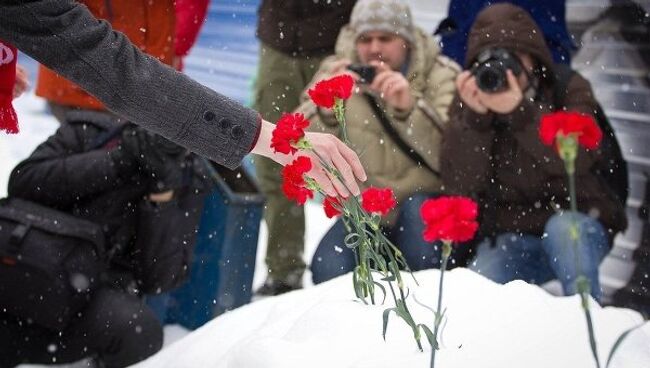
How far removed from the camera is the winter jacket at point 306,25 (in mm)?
3873

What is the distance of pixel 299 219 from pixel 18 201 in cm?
157

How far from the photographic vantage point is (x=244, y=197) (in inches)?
131

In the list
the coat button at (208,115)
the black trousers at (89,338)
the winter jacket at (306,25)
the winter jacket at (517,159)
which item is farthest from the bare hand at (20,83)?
the winter jacket at (306,25)

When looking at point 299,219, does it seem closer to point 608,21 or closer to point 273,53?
point 273,53

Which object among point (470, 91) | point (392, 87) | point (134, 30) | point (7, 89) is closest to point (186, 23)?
point (134, 30)

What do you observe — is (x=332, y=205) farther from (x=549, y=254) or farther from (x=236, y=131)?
(x=549, y=254)

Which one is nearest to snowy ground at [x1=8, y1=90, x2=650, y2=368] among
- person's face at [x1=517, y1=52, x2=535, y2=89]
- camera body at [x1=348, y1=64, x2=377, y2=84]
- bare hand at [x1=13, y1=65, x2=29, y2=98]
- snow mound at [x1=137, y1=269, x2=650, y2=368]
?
snow mound at [x1=137, y1=269, x2=650, y2=368]

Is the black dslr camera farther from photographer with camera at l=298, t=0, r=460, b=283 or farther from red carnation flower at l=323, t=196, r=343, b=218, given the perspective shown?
red carnation flower at l=323, t=196, r=343, b=218

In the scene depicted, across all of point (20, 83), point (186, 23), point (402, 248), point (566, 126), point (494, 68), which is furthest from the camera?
point (186, 23)

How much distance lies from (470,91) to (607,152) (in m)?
0.52

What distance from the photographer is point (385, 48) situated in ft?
11.2

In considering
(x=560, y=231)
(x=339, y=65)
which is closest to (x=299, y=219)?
(x=339, y=65)

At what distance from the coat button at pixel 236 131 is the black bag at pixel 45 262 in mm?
1310

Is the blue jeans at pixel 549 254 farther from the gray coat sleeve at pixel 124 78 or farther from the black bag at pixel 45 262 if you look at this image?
the gray coat sleeve at pixel 124 78
